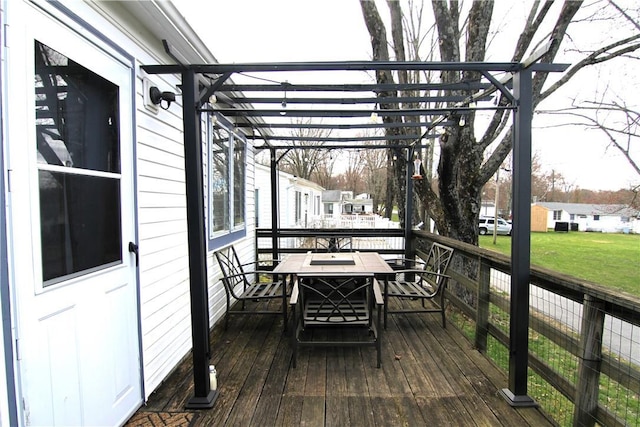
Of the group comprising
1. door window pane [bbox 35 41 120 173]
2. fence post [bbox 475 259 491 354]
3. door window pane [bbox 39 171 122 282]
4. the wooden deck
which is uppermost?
door window pane [bbox 35 41 120 173]

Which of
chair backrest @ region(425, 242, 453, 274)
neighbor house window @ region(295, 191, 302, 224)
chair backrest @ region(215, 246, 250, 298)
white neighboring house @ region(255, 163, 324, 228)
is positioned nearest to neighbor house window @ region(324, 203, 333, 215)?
white neighboring house @ region(255, 163, 324, 228)

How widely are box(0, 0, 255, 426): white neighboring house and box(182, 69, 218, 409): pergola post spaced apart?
1.12 feet

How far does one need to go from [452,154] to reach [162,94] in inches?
159

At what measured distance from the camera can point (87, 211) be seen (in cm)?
168

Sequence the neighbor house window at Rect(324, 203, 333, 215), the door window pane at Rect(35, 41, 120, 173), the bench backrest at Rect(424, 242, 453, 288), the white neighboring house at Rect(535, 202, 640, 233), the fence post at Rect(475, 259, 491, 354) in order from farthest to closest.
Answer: the white neighboring house at Rect(535, 202, 640, 233), the neighbor house window at Rect(324, 203, 333, 215), the bench backrest at Rect(424, 242, 453, 288), the fence post at Rect(475, 259, 491, 354), the door window pane at Rect(35, 41, 120, 173)

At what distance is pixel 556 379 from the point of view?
2033 millimetres

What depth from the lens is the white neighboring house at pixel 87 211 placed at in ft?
4.14

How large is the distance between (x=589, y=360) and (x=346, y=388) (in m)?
1.43

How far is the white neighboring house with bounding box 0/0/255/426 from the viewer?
1261 millimetres

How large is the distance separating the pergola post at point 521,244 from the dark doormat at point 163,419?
2004 millimetres

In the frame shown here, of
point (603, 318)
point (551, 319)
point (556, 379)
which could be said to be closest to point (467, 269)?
point (551, 319)

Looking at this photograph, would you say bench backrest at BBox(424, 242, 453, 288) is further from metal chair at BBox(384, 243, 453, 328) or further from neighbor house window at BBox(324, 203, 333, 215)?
neighbor house window at BBox(324, 203, 333, 215)

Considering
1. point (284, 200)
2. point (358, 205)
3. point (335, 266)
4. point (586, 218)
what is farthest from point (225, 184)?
point (586, 218)

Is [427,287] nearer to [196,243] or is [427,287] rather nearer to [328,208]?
[196,243]
